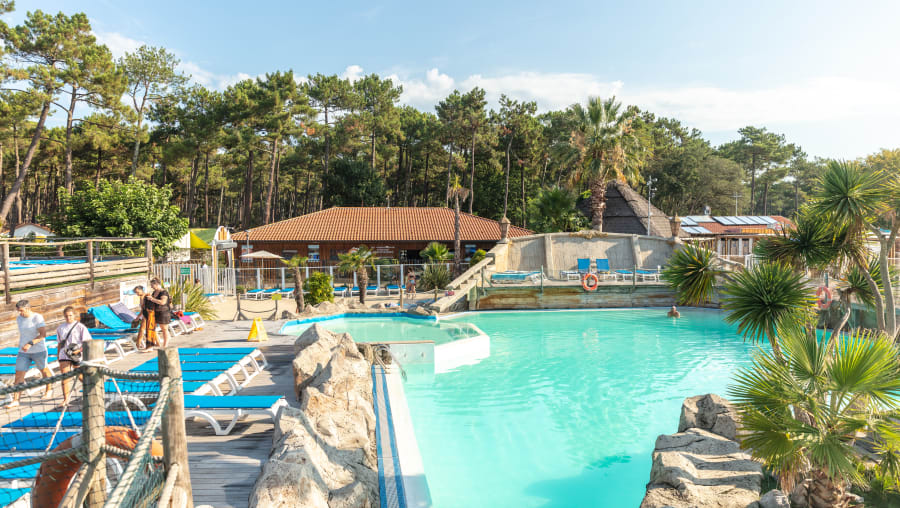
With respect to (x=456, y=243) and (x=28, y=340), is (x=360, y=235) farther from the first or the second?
(x=28, y=340)

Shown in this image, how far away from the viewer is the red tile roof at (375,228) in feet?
91.8

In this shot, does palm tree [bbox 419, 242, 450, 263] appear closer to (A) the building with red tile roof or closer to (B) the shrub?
(A) the building with red tile roof

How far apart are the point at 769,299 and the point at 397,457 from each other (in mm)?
5102

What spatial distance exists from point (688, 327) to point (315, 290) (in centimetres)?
1324

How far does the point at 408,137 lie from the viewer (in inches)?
1916

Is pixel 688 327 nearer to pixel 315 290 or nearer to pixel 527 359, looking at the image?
pixel 527 359

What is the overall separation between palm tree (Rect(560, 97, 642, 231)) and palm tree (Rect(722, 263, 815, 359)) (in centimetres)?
2039

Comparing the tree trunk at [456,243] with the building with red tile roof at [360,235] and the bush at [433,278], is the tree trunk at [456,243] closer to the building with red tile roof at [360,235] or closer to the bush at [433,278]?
the bush at [433,278]

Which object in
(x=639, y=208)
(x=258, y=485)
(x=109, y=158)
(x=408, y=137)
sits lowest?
(x=258, y=485)

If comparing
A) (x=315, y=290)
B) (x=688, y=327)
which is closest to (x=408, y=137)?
(x=315, y=290)

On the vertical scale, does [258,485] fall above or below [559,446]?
above

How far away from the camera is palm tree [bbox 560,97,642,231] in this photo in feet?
85.6

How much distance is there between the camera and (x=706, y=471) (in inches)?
213

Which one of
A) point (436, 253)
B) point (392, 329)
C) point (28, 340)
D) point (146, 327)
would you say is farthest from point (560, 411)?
point (436, 253)
